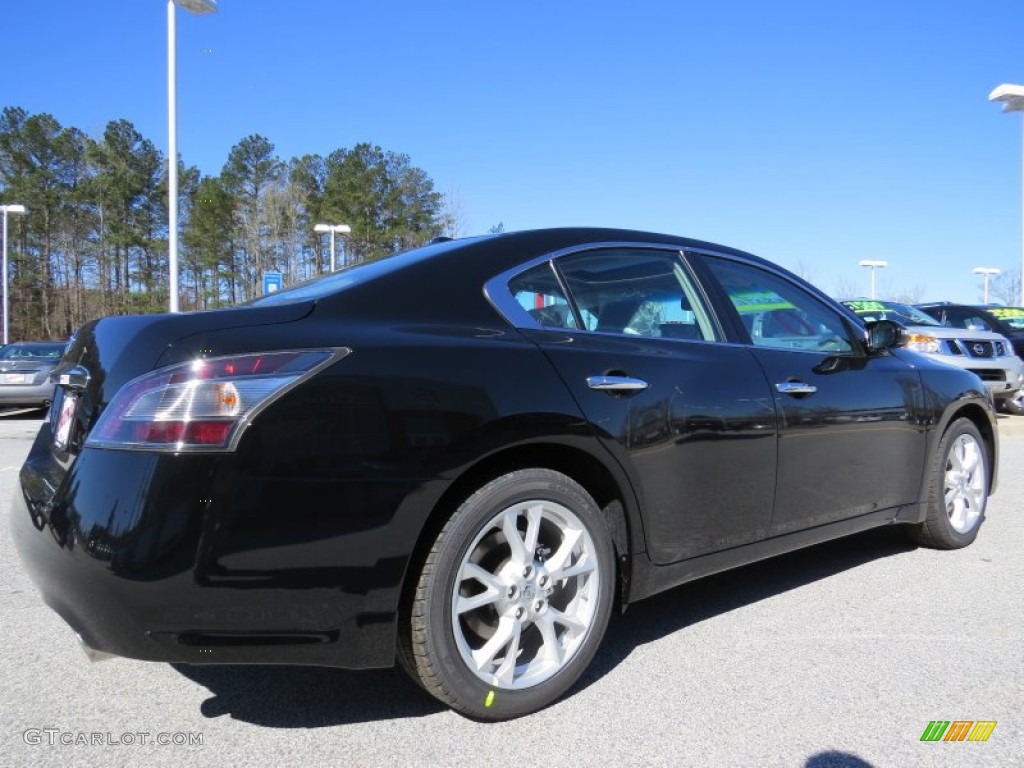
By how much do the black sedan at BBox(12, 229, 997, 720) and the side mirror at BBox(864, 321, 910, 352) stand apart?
1.86ft

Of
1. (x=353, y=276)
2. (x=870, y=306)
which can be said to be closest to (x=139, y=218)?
(x=870, y=306)

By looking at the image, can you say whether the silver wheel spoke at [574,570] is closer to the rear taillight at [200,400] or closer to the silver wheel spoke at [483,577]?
the silver wheel spoke at [483,577]

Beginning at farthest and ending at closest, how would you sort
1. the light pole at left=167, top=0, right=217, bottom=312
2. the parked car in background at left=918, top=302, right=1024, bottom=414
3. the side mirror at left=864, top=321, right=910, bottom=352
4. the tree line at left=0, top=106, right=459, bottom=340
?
the tree line at left=0, top=106, right=459, bottom=340, the light pole at left=167, top=0, right=217, bottom=312, the parked car in background at left=918, top=302, right=1024, bottom=414, the side mirror at left=864, top=321, right=910, bottom=352

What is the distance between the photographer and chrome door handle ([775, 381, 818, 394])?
324 cm

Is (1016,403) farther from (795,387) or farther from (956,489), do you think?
(795,387)

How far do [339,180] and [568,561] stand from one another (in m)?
38.9

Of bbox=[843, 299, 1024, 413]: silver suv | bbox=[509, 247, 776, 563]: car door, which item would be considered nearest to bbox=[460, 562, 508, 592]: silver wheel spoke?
bbox=[509, 247, 776, 563]: car door

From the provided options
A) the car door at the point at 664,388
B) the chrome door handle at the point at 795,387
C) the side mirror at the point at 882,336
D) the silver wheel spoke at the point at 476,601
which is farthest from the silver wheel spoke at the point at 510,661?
the side mirror at the point at 882,336

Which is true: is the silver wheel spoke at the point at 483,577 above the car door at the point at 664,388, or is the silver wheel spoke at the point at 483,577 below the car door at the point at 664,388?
below

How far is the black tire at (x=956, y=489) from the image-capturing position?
4.22 meters

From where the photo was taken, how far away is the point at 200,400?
205 cm

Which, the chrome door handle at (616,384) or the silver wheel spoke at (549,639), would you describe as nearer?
the silver wheel spoke at (549,639)

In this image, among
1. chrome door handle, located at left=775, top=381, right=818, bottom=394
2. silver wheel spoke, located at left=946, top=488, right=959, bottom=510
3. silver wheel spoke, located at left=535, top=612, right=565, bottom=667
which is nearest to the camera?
silver wheel spoke, located at left=535, top=612, right=565, bottom=667

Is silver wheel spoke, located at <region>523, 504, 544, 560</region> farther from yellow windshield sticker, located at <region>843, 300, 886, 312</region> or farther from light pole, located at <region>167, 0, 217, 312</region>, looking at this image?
light pole, located at <region>167, 0, 217, 312</region>
